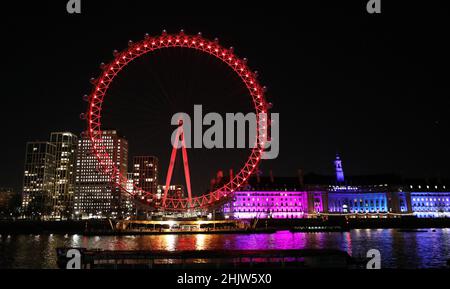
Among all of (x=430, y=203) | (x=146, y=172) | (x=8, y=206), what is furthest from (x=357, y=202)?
(x=8, y=206)

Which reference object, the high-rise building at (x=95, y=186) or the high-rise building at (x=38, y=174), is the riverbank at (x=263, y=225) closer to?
the high-rise building at (x=38, y=174)

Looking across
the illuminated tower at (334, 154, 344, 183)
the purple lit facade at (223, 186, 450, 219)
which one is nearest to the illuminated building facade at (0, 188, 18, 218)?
the purple lit facade at (223, 186, 450, 219)

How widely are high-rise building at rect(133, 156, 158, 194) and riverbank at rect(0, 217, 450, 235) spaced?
3362 inches

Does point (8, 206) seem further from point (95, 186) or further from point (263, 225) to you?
point (263, 225)

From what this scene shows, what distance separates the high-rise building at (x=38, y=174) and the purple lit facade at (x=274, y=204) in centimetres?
6713

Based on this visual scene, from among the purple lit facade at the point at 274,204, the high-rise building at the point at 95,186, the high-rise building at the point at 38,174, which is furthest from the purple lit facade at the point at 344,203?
the high-rise building at the point at 38,174

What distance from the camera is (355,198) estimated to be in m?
120

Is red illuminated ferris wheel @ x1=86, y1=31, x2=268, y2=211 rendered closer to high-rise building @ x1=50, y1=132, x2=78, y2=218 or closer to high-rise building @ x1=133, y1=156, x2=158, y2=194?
high-rise building @ x1=50, y1=132, x2=78, y2=218

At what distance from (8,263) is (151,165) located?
152m

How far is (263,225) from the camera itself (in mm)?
89438

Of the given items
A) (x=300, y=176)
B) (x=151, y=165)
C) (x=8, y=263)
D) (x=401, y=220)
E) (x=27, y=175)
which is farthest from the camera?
(x=151, y=165)

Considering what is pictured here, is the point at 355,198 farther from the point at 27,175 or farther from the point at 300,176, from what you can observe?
the point at 27,175

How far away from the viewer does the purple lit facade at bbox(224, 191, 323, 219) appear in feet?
372
